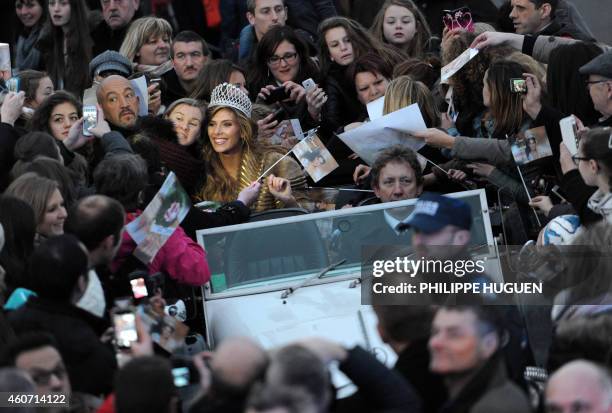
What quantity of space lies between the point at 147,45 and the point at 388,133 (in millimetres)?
3359

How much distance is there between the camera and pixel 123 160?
8.08 metres

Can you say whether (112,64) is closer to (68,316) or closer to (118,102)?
(118,102)

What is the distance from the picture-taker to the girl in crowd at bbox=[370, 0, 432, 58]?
12.4 metres

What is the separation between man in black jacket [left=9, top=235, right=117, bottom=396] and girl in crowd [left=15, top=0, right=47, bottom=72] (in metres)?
7.37

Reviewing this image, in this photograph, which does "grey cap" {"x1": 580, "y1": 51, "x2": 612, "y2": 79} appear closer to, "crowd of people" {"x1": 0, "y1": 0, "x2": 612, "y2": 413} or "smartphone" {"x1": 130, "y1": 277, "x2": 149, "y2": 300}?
"crowd of people" {"x1": 0, "y1": 0, "x2": 612, "y2": 413}

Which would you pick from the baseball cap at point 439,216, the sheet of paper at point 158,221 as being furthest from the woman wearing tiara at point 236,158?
the baseball cap at point 439,216

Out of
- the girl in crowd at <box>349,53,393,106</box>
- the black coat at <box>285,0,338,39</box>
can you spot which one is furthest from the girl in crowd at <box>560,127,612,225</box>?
the black coat at <box>285,0,338,39</box>

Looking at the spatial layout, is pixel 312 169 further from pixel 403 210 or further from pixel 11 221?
pixel 11 221

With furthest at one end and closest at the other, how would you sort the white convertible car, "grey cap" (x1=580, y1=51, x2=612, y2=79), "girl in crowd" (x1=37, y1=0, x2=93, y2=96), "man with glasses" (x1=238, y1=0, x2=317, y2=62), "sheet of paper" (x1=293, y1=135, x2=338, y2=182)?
"man with glasses" (x1=238, y1=0, x2=317, y2=62)
"girl in crowd" (x1=37, y1=0, x2=93, y2=96)
"sheet of paper" (x1=293, y1=135, x2=338, y2=182)
"grey cap" (x1=580, y1=51, x2=612, y2=79)
the white convertible car

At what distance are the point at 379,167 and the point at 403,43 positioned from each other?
3.44 m

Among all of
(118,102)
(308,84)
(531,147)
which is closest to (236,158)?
Result: (118,102)

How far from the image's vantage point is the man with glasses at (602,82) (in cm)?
898

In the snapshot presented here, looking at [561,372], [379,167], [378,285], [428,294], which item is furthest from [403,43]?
[561,372]

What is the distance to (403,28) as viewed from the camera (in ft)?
40.5
